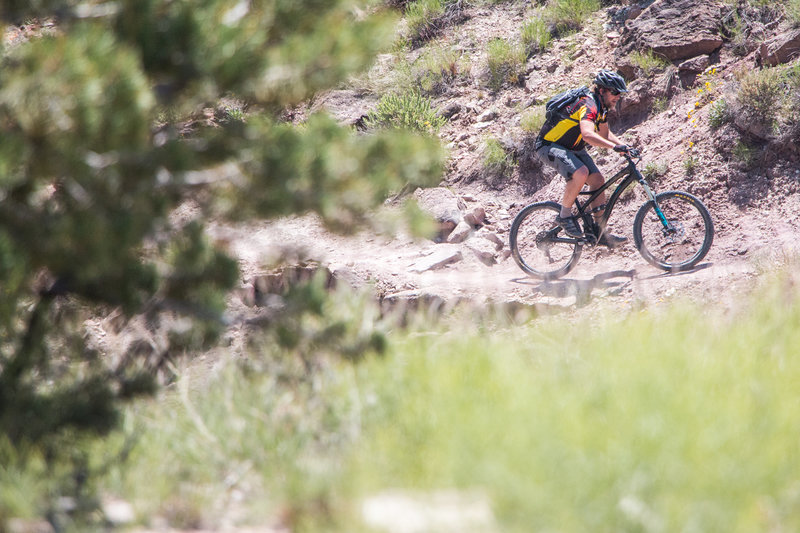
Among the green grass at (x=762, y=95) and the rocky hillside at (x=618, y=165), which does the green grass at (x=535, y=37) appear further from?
the green grass at (x=762, y=95)

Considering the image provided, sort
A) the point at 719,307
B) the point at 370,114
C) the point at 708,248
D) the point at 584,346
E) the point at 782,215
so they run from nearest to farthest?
the point at 584,346, the point at 719,307, the point at 708,248, the point at 782,215, the point at 370,114

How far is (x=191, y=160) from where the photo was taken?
8.17 ft

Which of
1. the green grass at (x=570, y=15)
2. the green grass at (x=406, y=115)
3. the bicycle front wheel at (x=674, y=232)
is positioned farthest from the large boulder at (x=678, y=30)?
the bicycle front wheel at (x=674, y=232)

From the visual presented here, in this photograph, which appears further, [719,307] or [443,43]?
[443,43]

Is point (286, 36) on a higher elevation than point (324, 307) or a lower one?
higher

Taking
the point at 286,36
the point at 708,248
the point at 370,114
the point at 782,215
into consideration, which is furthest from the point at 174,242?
the point at 370,114

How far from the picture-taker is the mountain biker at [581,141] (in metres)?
7.49

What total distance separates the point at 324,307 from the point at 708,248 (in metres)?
6.11

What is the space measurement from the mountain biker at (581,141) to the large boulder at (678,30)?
3.47 meters

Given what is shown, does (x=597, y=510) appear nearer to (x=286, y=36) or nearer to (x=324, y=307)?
(x=324, y=307)

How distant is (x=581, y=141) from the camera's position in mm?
7914

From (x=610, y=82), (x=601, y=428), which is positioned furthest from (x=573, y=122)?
(x=601, y=428)

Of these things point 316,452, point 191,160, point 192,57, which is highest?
point 192,57

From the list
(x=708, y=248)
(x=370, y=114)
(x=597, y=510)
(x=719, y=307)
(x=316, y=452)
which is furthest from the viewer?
(x=370, y=114)
